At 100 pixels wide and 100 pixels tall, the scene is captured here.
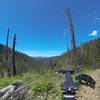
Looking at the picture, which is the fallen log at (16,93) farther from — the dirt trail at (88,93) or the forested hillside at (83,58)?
the forested hillside at (83,58)

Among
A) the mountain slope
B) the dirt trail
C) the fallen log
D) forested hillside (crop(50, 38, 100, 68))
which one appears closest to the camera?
the fallen log

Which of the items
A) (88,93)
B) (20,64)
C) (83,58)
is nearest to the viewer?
(88,93)

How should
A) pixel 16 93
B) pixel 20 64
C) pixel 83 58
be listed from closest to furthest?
pixel 16 93
pixel 20 64
pixel 83 58

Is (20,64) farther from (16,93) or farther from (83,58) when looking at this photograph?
(16,93)

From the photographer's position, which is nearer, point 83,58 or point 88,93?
point 88,93

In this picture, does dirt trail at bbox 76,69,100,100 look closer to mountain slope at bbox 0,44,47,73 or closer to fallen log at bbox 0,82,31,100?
fallen log at bbox 0,82,31,100

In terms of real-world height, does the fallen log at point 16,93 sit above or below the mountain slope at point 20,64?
below

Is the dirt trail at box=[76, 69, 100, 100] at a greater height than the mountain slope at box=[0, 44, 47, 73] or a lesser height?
lesser

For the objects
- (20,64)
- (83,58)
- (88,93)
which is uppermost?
(83,58)

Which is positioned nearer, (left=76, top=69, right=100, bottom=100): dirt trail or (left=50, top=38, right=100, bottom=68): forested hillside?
(left=76, top=69, right=100, bottom=100): dirt trail

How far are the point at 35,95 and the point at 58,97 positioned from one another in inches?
46.8

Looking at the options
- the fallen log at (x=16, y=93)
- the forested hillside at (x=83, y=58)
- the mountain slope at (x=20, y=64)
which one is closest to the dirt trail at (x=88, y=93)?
the fallen log at (x=16, y=93)

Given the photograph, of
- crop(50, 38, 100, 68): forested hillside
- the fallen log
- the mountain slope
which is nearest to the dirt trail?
the fallen log

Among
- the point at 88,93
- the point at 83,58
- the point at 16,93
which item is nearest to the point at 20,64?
the point at 83,58
